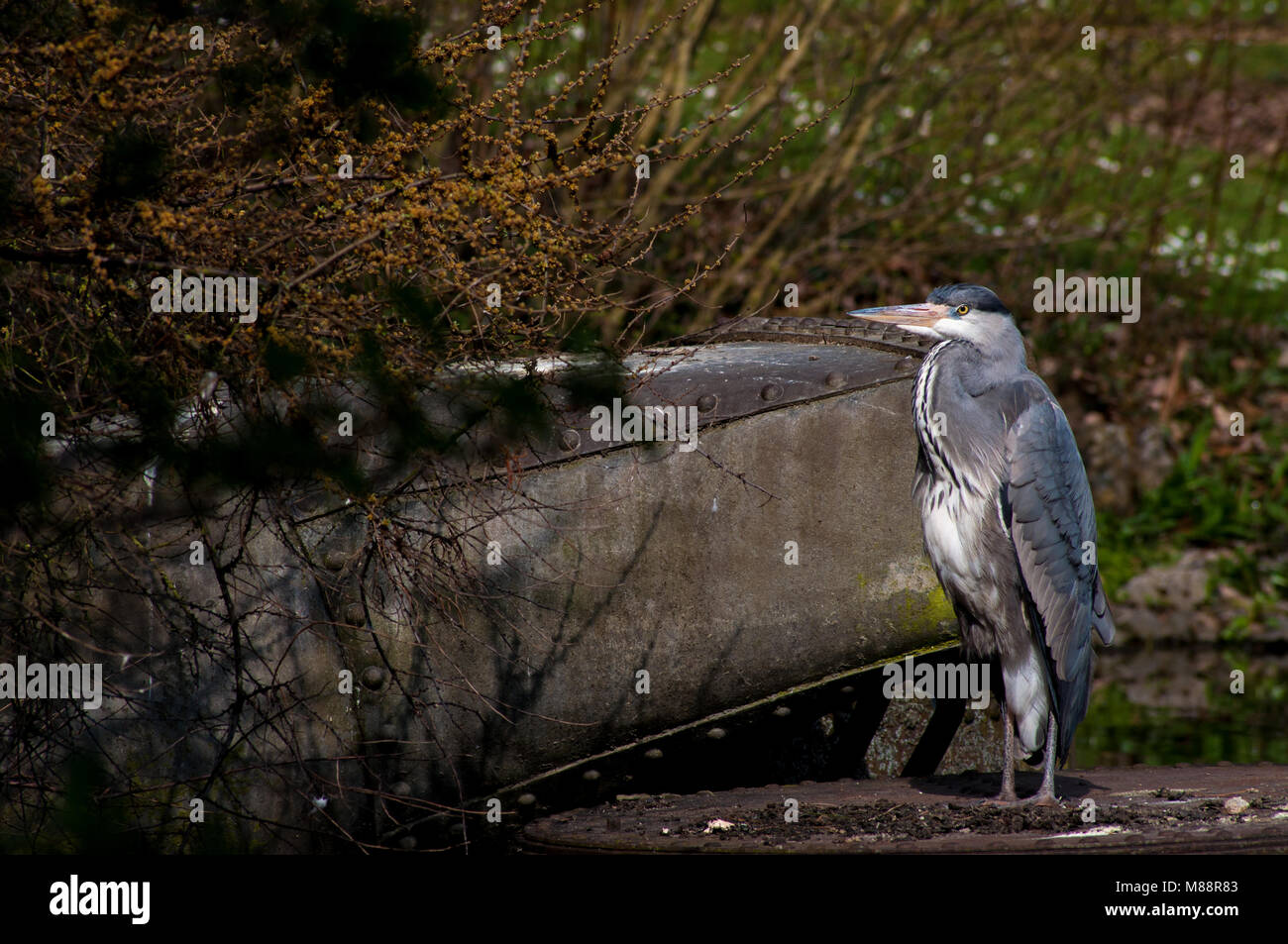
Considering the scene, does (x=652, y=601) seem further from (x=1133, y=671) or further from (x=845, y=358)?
(x=1133, y=671)

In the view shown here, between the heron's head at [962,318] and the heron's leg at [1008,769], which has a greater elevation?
the heron's head at [962,318]

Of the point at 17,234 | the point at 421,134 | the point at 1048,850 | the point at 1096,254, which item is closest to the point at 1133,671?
the point at 1096,254

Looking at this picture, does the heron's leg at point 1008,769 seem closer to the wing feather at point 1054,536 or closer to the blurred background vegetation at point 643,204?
the wing feather at point 1054,536

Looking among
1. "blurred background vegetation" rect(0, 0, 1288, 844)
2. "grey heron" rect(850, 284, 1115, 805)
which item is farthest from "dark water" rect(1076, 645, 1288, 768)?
"grey heron" rect(850, 284, 1115, 805)

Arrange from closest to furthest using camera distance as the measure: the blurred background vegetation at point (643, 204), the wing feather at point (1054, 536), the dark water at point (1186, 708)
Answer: the blurred background vegetation at point (643, 204)
the wing feather at point (1054, 536)
the dark water at point (1186, 708)

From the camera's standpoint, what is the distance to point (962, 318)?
14.6ft

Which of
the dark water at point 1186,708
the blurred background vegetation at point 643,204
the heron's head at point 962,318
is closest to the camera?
the blurred background vegetation at point 643,204

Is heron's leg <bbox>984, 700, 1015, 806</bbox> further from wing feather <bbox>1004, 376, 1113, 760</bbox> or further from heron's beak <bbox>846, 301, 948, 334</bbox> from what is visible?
heron's beak <bbox>846, 301, 948, 334</bbox>

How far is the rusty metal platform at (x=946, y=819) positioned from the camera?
358 centimetres

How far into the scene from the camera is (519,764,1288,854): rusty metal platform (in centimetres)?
358

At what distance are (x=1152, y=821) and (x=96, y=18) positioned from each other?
320 cm

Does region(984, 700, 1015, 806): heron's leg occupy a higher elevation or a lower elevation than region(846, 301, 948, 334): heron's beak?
lower

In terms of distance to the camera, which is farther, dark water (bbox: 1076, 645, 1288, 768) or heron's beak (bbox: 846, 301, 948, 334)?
dark water (bbox: 1076, 645, 1288, 768)

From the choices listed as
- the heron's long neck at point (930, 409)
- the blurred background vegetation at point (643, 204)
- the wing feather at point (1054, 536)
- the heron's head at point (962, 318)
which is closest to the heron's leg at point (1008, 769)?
the wing feather at point (1054, 536)
